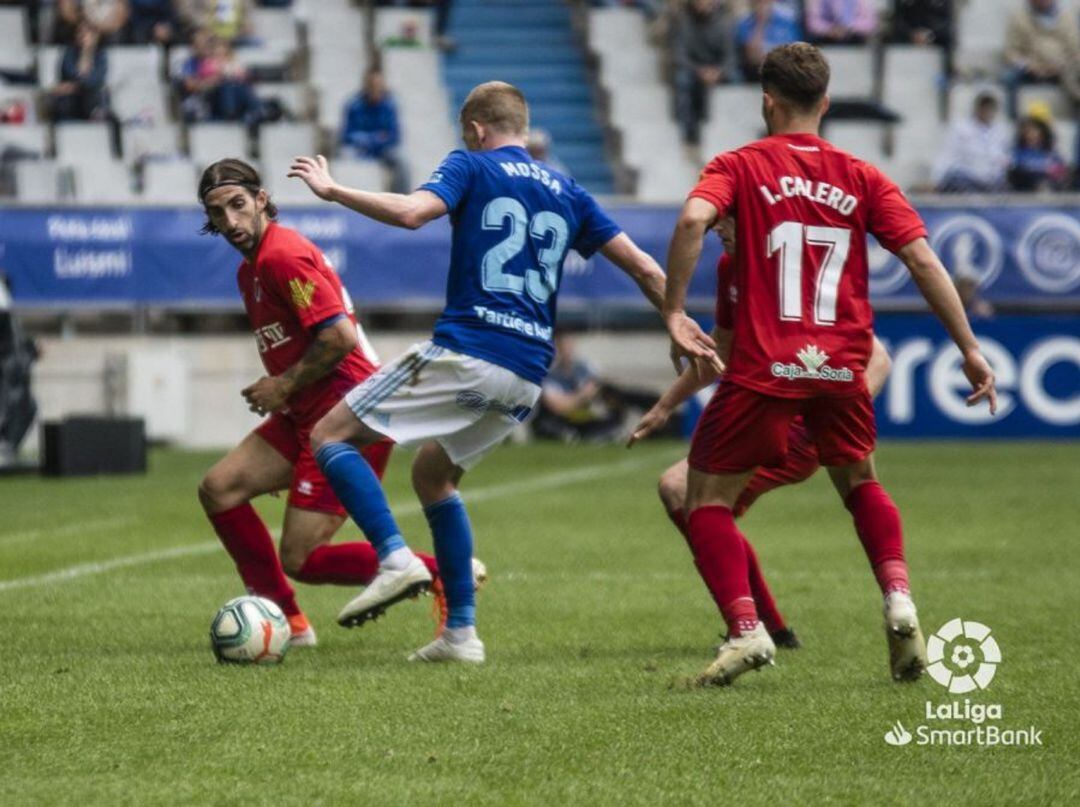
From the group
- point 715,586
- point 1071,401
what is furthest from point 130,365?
point 715,586

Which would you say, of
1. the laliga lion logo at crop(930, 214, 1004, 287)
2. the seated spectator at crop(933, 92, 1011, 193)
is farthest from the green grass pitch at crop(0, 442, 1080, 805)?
the seated spectator at crop(933, 92, 1011, 193)

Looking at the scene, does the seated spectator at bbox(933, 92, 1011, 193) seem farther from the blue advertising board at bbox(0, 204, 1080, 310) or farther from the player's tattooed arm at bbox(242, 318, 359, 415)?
the player's tattooed arm at bbox(242, 318, 359, 415)

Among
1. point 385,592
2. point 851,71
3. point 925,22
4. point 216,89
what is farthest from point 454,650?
point 925,22

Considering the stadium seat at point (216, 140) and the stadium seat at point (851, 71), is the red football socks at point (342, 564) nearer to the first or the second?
the stadium seat at point (216, 140)

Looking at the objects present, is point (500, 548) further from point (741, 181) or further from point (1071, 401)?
point (1071, 401)

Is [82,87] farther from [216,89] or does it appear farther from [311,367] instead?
[311,367]

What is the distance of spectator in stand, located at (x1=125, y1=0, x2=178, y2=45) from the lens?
75.4 feet

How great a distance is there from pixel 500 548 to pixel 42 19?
14.8 meters

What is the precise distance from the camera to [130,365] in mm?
19875

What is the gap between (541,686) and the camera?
6312mm

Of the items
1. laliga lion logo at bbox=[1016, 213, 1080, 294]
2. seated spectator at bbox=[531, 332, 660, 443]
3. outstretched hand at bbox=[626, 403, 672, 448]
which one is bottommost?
seated spectator at bbox=[531, 332, 660, 443]

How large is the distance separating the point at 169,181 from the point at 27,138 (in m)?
1.61

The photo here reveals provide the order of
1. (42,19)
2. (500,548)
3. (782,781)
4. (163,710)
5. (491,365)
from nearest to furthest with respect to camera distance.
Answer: (782,781)
(163,710)
(491,365)
(500,548)
(42,19)

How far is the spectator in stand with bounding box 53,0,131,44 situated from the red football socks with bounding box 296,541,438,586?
52.5 ft
